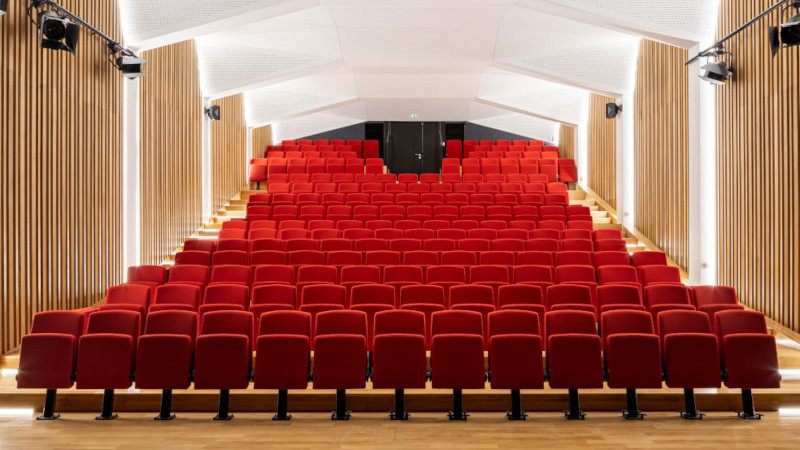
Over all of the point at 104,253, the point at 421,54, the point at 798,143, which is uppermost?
the point at 421,54

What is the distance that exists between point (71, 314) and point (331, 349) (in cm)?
123

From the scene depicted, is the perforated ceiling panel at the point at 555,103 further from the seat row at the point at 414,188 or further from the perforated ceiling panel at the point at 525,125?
the seat row at the point at 414,188

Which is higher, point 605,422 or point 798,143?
point 798,143

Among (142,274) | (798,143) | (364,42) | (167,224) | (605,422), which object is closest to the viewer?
(605,422)

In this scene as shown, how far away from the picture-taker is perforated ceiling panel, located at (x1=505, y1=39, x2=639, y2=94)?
7.29m

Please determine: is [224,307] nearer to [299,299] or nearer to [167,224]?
[299,299]

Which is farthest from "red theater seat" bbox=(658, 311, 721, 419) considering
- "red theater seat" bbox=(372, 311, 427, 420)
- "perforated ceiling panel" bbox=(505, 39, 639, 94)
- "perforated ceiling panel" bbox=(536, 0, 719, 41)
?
"perforated ceiling panel" bbox=(505, 39, 639, 94)

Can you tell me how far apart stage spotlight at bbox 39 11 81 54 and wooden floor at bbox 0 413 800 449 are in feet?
6.95

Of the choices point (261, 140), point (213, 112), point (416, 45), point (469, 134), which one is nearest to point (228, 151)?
point (213, 112)

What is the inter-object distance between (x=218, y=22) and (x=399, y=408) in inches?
147

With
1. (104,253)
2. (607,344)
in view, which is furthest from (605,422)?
(104,253)

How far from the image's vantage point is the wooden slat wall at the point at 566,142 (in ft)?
34.6

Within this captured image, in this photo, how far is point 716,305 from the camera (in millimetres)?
3686

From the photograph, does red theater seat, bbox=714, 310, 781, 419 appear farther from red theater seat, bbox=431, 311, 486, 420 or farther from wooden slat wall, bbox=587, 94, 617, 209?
wooden slat wall, bbox=587, 94, 617, 209
